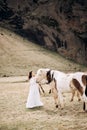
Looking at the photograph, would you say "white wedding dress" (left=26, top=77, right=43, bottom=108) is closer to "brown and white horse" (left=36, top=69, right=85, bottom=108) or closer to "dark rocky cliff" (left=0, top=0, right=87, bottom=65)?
"brown and white horse" (left=36, top=69, right=85, bottom=108)

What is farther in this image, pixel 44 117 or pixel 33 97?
pixel 33 97

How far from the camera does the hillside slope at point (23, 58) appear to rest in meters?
48.8

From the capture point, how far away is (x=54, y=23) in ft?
217

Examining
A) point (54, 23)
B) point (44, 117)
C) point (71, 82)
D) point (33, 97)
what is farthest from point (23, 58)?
point (44, 117)

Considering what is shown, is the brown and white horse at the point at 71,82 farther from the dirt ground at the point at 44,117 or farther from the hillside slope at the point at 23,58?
the hillside slope at the point at 23,58

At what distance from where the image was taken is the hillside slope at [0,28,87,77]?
48.8 m

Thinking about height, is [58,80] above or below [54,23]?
above

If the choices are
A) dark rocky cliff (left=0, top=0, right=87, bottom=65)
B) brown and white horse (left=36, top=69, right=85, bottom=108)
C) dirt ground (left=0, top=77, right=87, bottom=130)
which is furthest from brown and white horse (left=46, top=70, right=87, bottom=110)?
dark rocky cliff (left=0, top=0, right=87, bottom=65)

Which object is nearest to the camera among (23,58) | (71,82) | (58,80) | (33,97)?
(71,82)

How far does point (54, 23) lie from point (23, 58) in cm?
1547

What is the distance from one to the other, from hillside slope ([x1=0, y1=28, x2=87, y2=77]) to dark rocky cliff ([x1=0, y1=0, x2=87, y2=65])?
3325mm

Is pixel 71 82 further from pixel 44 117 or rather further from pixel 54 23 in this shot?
pixel 54 23

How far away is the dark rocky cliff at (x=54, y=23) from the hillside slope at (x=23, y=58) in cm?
332

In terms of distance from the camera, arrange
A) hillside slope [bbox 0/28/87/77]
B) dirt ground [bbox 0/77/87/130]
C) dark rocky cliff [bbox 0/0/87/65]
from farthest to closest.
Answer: dark rocky cliff [bbox 0/0/87/65]
hillside slope [bbox 0/28/87/77]
dirt ground [bbox 0/77/87/130]
